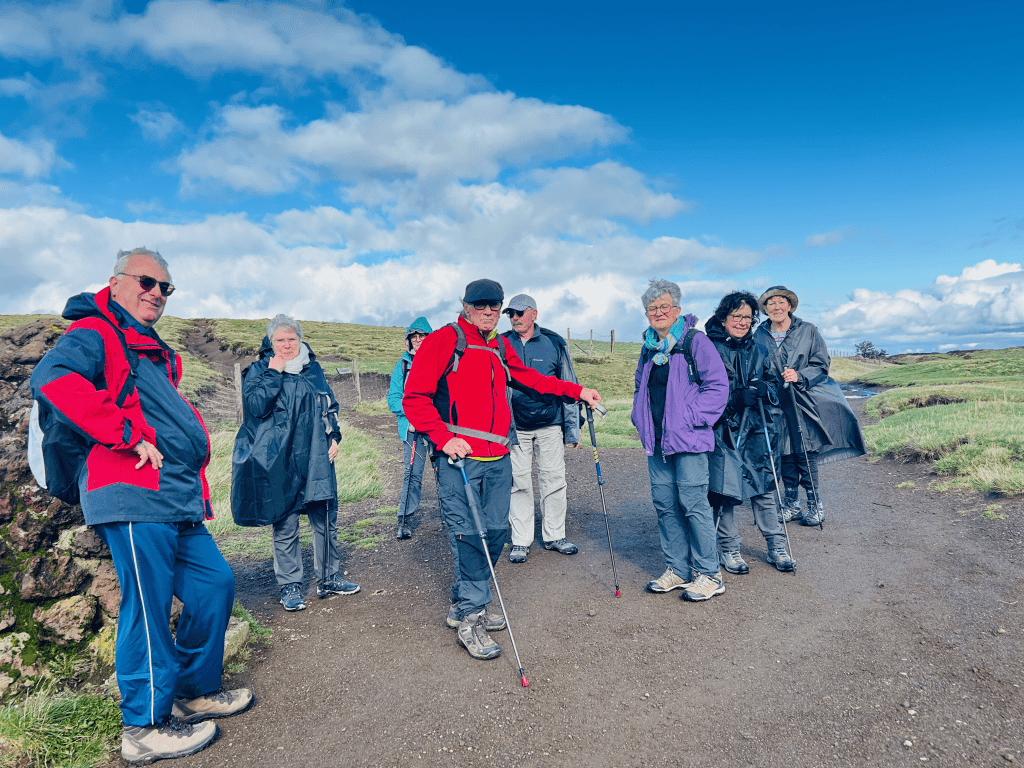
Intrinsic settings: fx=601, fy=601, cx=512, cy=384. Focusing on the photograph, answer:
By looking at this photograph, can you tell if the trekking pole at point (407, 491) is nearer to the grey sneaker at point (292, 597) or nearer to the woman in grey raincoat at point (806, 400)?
the grey sneaker at point (292, 597)

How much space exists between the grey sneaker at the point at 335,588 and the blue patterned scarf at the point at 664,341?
323 centimetres

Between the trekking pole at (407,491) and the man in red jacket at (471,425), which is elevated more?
the man in red jacket at (471,425)

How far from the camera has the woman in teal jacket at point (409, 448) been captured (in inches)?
268

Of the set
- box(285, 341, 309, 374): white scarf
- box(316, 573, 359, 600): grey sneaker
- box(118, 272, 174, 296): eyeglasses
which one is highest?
box(118, 272, 174, 296): eyeglasses

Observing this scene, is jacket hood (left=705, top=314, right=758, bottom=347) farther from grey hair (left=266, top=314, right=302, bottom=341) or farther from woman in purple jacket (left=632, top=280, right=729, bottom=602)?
grey hair (left=266, top=314, right=302, bottom=341)

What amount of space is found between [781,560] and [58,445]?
5.34 metres

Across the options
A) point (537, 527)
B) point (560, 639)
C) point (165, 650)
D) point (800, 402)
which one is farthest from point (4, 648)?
point (800, 402)

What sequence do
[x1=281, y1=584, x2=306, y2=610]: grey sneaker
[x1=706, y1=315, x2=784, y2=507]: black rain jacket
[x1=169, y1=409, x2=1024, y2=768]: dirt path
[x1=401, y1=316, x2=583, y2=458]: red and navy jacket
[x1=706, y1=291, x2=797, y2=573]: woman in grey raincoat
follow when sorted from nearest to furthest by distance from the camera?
1. [x1=169, y1=409, x2=1024, y2=768]: dirt path
2. [x1=401, y1=316, x2=583, y2=458]: red and navy jacket
3. [x1=281, y1=584, x2=306, y2=610]: grey sneaker
4. [x1=706, y1=315, x2=784, y2=507]: black rain jacket
5. [x1=706, y1=291, x2=797, y2=573]: woman in grey raincoat

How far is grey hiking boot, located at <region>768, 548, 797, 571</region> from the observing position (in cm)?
530

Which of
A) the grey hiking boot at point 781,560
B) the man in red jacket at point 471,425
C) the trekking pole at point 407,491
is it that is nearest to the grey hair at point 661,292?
the man in red jacket at point 471,425

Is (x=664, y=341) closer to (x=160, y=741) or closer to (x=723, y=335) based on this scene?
(x=723, y=335)

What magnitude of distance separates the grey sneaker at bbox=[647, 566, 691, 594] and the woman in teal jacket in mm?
2979

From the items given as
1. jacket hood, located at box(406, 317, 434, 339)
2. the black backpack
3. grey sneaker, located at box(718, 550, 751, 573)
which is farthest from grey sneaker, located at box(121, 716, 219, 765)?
jacket hood, located at box(406, 317, 434, 339)

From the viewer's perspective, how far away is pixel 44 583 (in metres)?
3.54
